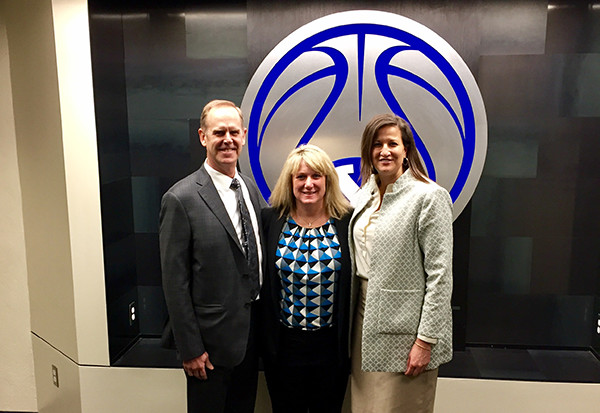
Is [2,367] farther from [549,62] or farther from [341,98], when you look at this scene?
[549,62]

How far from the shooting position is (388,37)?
2.62m

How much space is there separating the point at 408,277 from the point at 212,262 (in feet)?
2.68

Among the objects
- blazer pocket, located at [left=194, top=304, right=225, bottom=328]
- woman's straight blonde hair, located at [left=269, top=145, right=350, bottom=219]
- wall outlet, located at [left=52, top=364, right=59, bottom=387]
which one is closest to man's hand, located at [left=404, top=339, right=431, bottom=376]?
woman's straight blonde hair, located at [left=269, top=145, right=350, bottom=219]

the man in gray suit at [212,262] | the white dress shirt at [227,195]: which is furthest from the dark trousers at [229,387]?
the white dress shirt at [227,195]

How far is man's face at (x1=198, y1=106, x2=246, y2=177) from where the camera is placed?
6.46 ft

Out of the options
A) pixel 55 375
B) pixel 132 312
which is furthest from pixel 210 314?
pixel 55 375

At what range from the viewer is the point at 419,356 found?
6.26 feet

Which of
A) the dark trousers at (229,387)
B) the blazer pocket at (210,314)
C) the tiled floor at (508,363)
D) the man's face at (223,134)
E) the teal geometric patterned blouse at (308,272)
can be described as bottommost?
the tiled floor at (508,363)

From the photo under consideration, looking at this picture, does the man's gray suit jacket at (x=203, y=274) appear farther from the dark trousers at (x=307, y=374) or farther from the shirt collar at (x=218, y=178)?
the dark trousers at (x=307, y=374)

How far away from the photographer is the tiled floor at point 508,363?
2.64 metres

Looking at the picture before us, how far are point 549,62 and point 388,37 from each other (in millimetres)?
953

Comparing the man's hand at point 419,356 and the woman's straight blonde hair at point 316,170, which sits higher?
the woman's straight blonde hair at point 316,170

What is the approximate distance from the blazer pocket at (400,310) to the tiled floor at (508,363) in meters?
0.95

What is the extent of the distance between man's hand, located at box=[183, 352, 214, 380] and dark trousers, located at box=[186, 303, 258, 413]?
38 mm
